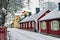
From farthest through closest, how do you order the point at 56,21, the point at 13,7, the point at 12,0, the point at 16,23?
the point at 16,23 → the point at 56,21 → the point at 13,7 → the point at 12,0

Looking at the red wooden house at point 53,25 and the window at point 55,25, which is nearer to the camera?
the red wooden house at point 53,25

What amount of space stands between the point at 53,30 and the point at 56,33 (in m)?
1.91

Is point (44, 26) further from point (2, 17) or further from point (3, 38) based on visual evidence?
point (3, 38)

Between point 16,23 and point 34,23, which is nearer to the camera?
point 34,23

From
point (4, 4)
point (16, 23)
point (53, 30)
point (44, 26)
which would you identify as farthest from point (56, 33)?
point (16, 23)

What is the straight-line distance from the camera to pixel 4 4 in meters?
12.8

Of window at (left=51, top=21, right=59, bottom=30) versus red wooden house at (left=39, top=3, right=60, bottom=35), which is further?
window at (left=51, top=21, right=59, bottom=30)

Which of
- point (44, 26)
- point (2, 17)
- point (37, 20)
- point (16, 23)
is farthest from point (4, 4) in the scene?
point (16, 23)

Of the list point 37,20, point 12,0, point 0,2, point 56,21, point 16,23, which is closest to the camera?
point 0,2

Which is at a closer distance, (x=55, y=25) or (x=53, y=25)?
(x=55, y=25)

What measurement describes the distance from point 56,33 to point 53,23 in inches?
90.3

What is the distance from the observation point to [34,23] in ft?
217

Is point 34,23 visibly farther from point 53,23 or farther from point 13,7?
point 13,7

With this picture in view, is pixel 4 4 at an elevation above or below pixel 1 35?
above
